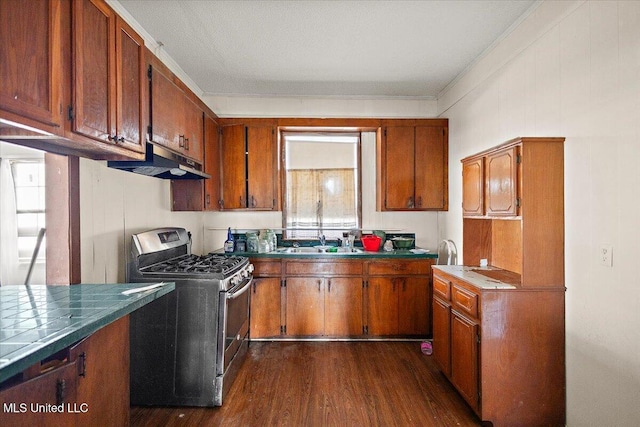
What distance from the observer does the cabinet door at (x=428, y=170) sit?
3.66 meters

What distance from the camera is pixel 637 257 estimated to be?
1487 mm

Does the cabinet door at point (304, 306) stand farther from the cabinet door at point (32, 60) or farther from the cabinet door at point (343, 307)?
the cabinet door at point (32, 60)

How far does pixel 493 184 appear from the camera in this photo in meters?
2.23

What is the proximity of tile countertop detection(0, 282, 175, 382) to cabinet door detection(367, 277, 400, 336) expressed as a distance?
2.18 m

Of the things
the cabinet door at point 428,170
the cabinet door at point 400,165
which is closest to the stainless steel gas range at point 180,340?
the cabinet door at point 400,165

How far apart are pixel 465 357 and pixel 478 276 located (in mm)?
557

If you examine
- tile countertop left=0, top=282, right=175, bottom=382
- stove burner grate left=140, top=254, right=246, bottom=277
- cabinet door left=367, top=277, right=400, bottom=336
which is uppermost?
tile countertop left=0, top=282, right=175, bottom=382

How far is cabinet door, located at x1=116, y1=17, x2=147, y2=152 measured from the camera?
1.70 metres

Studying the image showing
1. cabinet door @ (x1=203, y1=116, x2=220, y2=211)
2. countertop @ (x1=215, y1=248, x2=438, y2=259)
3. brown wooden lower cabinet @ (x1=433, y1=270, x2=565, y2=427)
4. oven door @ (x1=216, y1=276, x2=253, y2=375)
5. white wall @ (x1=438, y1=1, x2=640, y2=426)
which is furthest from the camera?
countertop @ (x1=215, y1=248, x2=438, y2=259)

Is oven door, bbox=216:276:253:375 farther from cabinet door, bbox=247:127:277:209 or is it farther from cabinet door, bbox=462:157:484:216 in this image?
cabinet door, bbox=462:157:484:216

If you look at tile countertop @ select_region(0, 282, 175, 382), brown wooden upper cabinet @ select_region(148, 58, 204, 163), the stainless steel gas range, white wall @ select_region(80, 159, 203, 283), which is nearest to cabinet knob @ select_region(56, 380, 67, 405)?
tile countertop @ select_region(0, 282, 175, 382)

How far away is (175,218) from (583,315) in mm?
3288

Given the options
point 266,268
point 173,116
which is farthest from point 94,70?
point 266,268

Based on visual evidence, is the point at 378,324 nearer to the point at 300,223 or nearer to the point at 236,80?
the point at 300,223
